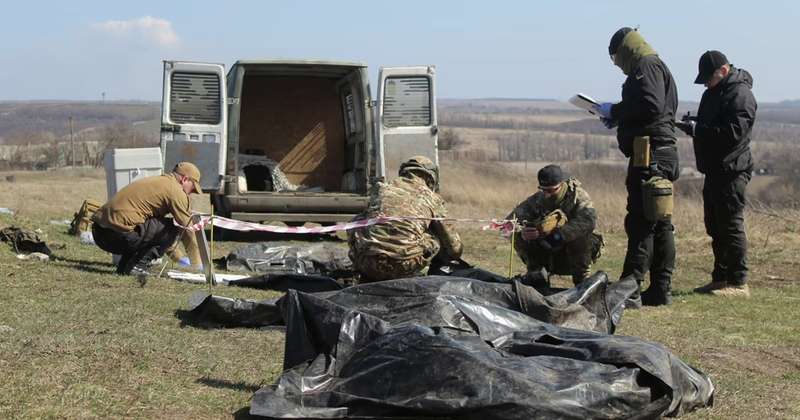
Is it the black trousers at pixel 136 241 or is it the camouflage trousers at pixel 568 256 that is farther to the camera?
the black trousers at pixel 136 241

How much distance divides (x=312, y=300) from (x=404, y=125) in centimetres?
749

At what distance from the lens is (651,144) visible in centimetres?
880

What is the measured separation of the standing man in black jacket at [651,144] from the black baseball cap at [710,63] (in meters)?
0.53

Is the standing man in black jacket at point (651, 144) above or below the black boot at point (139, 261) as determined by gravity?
above

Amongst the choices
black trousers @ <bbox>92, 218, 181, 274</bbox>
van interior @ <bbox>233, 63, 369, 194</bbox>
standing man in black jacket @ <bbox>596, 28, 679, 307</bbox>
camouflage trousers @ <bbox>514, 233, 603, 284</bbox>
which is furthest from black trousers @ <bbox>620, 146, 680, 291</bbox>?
van interior @ <bbox>233, 63, 369, 194</bbox>

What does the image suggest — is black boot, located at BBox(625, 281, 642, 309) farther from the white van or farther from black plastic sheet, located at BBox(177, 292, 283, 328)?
the white van

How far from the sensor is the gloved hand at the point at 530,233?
27.8 ft

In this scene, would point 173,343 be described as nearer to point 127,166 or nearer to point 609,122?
point 127,166

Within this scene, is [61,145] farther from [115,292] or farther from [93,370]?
[93,370]

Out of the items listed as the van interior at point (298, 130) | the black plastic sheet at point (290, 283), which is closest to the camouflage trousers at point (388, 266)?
the black plastic sheet at point (290, 283)

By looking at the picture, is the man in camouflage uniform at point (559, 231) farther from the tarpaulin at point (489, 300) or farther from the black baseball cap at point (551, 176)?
the tarpaulin at point (489, 300)

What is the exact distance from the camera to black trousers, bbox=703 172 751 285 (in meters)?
9.29

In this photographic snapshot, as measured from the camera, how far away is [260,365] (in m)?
6.02

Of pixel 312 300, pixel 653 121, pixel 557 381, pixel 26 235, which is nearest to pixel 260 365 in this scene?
pixel 312 300
